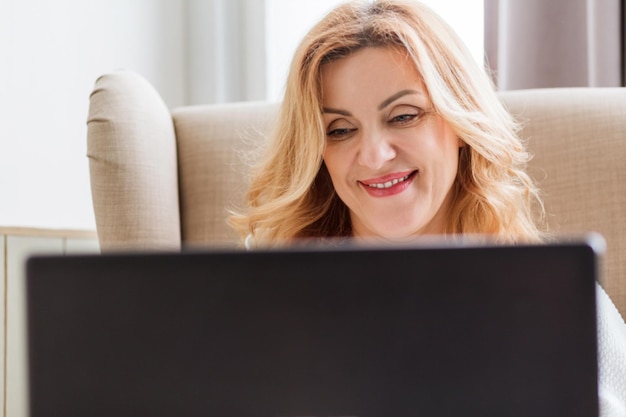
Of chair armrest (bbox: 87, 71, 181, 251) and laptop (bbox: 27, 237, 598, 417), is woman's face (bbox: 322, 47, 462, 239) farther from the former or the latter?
laptop (bbox: 27, 237, 598, 417)

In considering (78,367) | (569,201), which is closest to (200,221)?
(569,201)

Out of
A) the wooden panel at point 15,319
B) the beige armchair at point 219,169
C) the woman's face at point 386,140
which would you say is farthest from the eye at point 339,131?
the wooden panel at point 15,319

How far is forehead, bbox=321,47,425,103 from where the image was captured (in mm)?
1380

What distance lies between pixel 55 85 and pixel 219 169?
627 mm

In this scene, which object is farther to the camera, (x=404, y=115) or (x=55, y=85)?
(x=55, y=85)

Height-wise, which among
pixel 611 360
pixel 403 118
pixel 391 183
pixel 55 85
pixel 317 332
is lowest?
pixel 611 360

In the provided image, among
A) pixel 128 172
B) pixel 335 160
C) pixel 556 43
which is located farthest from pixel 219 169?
pixel 556 43

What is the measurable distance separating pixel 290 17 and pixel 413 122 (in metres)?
1.26

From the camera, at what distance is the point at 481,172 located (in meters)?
1.49

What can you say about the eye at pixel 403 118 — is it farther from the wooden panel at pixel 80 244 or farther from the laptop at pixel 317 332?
the wooden panel at pixel 80 244

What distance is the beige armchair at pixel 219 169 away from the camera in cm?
163

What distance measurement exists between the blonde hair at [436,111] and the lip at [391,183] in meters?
0.11

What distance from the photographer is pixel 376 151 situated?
4.45 ft

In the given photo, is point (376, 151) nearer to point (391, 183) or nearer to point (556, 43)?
point (391, 183)
